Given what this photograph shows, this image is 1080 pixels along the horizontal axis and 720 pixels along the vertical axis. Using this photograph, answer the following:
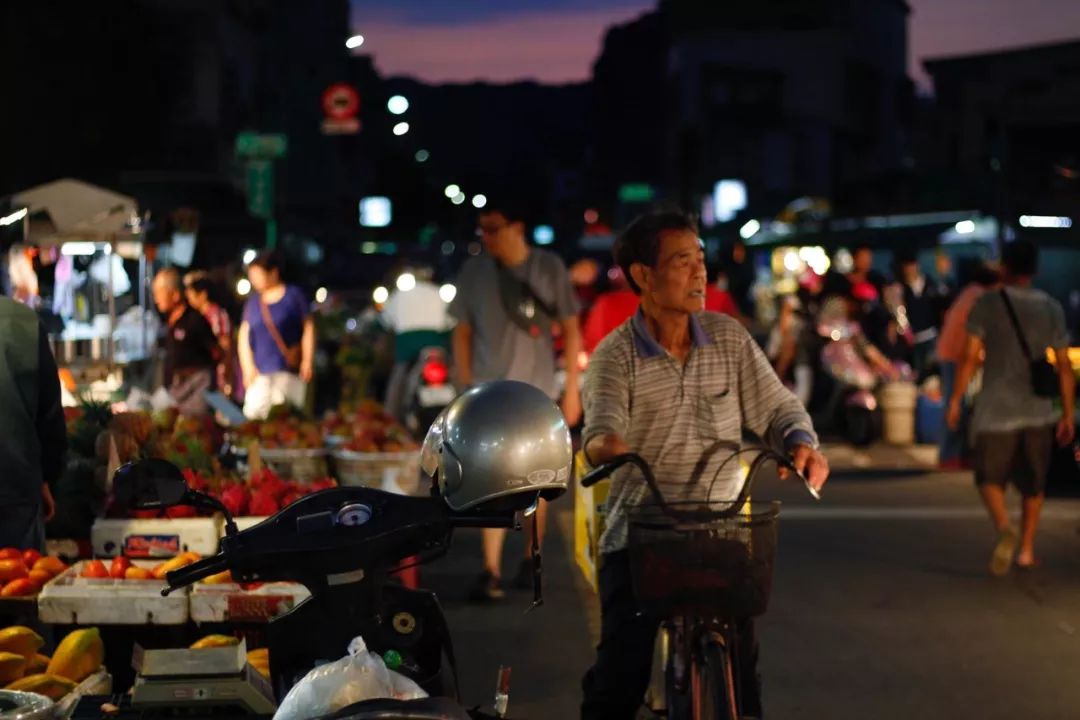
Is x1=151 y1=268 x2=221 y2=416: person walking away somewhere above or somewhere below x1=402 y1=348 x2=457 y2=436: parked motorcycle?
above

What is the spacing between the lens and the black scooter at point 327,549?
355cm

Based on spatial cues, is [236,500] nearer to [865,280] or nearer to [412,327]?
[412,327]

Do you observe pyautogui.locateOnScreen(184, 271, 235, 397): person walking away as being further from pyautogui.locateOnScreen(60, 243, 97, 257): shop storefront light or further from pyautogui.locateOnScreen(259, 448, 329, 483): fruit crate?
pyautogui.locateOnScreen(259, 448, 329, 483): fruit crate

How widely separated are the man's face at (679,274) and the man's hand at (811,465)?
27.0 inches

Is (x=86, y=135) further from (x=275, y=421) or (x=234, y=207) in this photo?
(x=275, y=421)

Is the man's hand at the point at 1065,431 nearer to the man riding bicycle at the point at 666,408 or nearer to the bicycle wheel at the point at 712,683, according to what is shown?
the man riding bicycle at the point at 666,408

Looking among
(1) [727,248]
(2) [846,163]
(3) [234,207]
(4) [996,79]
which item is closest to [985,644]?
(3) [234,207]

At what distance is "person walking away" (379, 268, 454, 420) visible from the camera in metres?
19.0

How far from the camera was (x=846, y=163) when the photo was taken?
255ft

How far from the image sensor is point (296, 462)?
36.0 feet

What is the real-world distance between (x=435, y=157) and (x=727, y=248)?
78094 mm

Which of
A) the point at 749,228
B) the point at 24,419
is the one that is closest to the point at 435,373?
the point at 24,419

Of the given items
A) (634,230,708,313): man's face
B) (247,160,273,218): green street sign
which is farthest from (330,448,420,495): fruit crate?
(247,160,273,218): green street sign

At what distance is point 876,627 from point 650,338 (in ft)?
14.1
